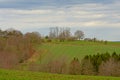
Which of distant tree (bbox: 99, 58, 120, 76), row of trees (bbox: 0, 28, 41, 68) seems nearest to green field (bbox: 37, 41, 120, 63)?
row of trees (bbox: 0, 28, 41, 68)

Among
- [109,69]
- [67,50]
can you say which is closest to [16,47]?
[67,50]

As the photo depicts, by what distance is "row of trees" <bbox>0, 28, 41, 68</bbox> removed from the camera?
7169cm

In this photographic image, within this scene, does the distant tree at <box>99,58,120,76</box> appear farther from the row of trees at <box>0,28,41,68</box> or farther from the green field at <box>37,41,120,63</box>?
the row of trees at <box>0,28,41,68</box>

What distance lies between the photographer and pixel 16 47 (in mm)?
80562

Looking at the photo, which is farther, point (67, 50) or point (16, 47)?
point (67, 50)

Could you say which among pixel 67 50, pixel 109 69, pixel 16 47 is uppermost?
pixel 16 47

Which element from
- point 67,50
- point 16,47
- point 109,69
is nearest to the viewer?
point 109,69

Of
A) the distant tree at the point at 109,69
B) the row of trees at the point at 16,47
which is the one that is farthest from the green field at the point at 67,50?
the distant tree at the point at 109,69

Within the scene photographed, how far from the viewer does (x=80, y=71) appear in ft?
211

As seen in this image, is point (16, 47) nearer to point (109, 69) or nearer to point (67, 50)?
point (67, 50)

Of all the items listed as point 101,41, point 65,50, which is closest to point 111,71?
point 65,50

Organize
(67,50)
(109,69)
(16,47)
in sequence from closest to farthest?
(109,69) < (16,47) < (67,50)

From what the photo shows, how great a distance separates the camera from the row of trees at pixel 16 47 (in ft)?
235

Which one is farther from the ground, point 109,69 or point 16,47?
point 16,47
